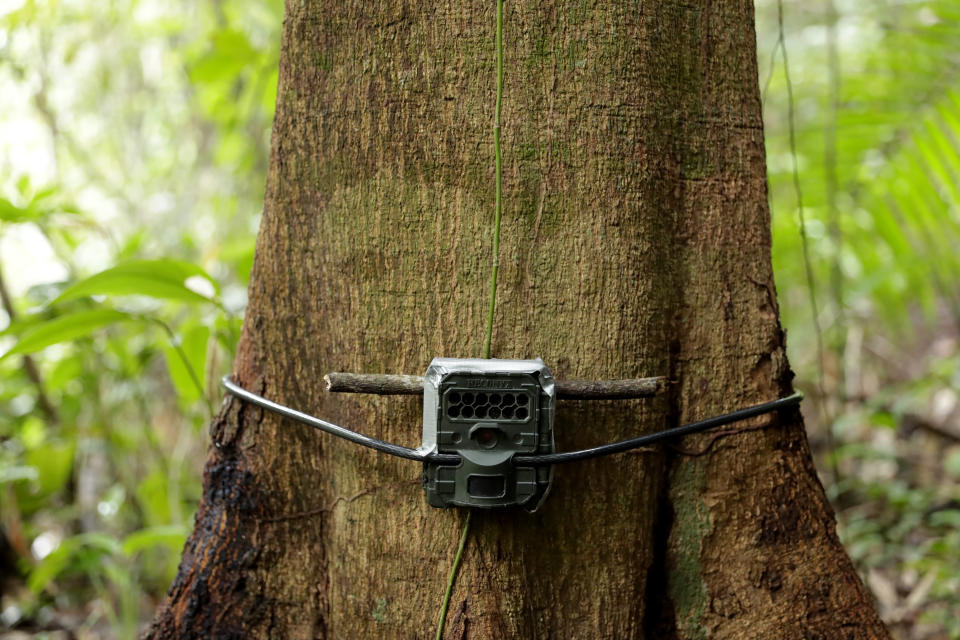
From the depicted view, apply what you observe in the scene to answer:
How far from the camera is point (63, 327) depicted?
1322 mm

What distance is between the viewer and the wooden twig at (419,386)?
90cm

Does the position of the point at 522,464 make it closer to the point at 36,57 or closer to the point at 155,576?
the point at 155,576

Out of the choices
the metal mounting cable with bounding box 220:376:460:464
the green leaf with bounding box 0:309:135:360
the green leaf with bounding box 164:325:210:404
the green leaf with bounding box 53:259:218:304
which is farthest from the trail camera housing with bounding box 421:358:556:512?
the green leaf with bounding box 164:325:210:404

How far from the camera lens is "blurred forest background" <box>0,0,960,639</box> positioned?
2.00 m

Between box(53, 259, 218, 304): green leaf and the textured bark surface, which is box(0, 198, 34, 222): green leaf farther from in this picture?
the textured bark surface

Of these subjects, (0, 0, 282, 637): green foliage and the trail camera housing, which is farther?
(0, 0, 282, 637): green foliage

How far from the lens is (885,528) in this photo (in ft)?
8.82

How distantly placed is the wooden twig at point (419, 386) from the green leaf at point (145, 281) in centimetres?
56

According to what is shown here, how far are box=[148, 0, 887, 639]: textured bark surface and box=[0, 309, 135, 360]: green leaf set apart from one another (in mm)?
462

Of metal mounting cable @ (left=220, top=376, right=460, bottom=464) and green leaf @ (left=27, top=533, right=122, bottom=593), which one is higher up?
metal mounting cable @ (left=220, top=376, right=460, bottom=464)

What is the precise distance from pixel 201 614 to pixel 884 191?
2758 millimetres

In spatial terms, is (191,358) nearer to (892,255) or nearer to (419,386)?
(419,386)

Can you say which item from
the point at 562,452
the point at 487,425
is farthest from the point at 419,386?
the point at 562,452

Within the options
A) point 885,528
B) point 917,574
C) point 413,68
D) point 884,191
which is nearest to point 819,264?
point 884,191
